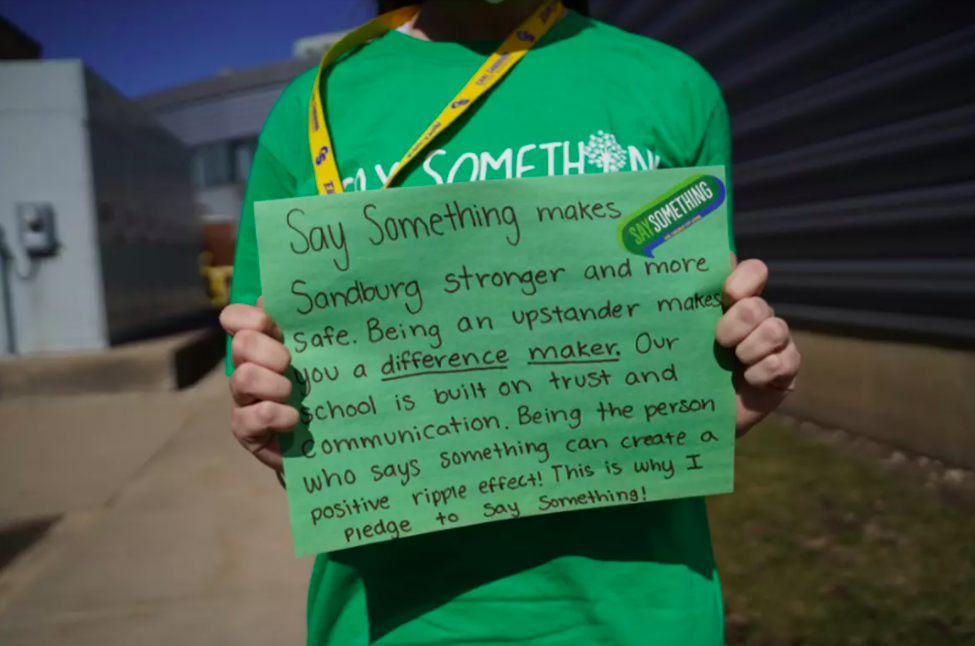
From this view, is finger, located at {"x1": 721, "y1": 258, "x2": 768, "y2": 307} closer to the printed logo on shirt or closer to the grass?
the printed logo on shirt

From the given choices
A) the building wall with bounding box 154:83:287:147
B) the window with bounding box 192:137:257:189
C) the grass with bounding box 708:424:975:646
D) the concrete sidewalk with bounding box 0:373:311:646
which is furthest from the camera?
the window with bounding box 192:137:257:189

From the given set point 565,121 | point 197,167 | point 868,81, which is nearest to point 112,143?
point 868,81

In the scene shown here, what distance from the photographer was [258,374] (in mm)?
880

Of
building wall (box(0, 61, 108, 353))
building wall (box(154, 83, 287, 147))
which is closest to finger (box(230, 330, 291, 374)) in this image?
building wall (box(0, 61, 108, 353))

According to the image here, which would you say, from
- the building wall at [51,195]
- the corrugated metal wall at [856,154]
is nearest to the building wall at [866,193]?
the corrugated metal wall at [856,154]

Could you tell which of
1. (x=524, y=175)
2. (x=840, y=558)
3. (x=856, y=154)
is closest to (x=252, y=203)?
(x=524, y=175)

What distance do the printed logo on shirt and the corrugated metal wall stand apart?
276 centimetres

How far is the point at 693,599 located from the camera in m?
1.03

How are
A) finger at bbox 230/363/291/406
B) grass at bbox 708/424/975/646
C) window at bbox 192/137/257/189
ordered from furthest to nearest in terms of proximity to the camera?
window at bbox 192/137/257/189, grass at bbox 708/424/975/646, finger at bbox 230/363/291/406

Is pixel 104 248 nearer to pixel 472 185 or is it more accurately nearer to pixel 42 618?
pixel 42 618

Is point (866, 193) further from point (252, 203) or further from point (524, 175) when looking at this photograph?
point (252, 203)

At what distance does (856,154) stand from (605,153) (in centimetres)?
315

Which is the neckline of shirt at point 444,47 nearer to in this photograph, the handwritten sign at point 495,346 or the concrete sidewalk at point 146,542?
the handwritten sign at point 495,346

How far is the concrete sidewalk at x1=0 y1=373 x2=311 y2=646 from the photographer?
263 centimetres
